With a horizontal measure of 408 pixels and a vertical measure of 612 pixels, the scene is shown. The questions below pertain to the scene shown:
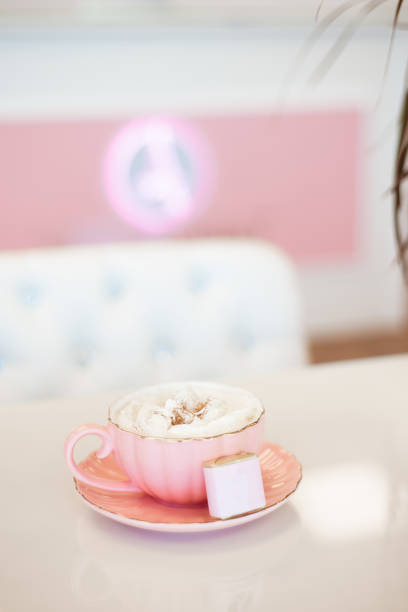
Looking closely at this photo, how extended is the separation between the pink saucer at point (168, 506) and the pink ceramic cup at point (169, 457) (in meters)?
0.01

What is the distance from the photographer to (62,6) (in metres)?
2.65

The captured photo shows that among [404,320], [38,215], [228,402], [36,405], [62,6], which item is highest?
[62,6]

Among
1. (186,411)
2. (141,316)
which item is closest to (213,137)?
(141,316)

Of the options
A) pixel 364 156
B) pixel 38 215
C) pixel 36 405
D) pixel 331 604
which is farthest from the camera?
pixel 364 156

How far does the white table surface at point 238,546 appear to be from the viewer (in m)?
0.47

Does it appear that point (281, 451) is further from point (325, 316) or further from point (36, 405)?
point (325, 316)

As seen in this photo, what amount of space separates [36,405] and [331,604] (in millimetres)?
523

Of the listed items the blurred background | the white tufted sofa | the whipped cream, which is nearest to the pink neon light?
the blurred background

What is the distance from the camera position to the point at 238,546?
1.75 feet

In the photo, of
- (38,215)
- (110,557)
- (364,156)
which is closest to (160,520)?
(110,557)

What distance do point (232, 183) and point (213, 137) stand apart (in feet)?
0.78

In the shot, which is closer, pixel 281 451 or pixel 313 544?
pixel 313 544

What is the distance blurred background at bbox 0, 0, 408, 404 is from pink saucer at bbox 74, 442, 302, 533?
201cm

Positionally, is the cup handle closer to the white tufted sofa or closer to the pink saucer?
the pink saucer
